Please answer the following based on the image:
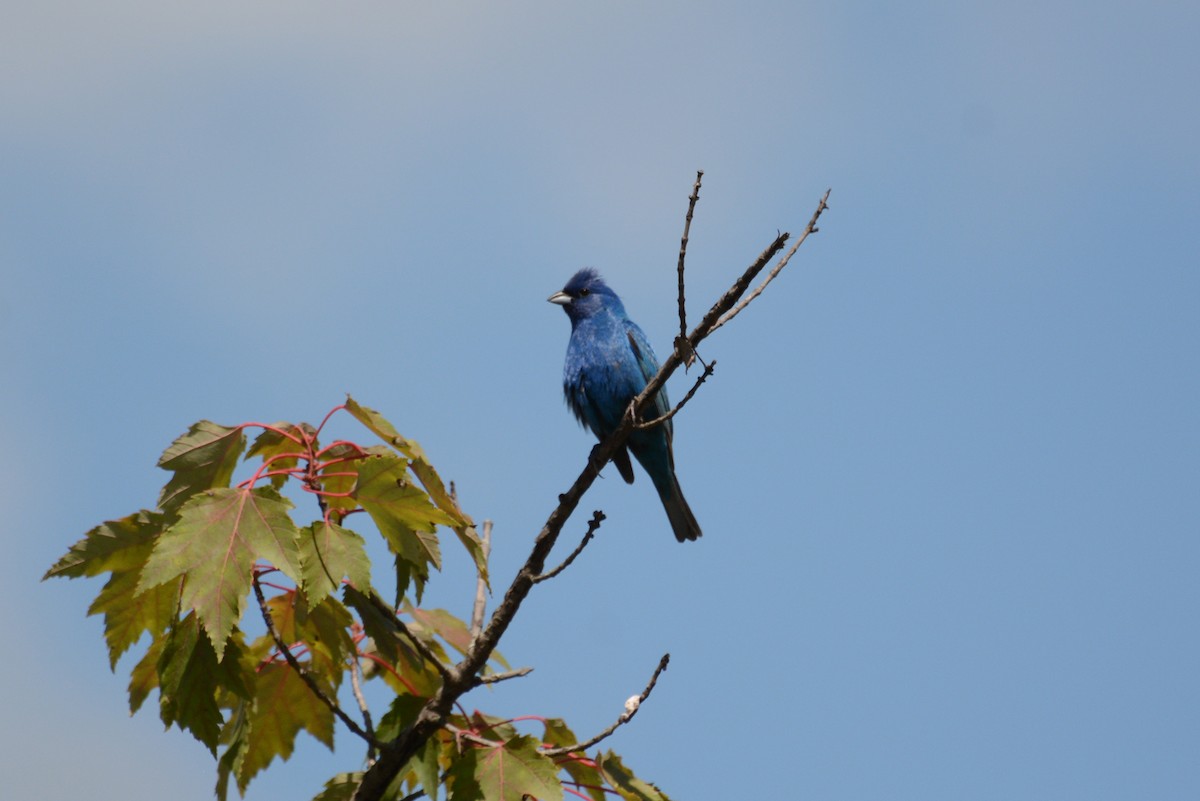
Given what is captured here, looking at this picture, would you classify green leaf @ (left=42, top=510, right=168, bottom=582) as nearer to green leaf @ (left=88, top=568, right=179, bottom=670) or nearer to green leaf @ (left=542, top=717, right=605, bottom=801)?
green leaf @ (left=88, top=568, right=179, bottom=670)

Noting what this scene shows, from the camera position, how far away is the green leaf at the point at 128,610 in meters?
4.51

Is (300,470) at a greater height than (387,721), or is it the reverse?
(300,470)

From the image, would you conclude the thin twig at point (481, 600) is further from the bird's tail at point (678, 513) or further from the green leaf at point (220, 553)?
the bird's tail at point (678, 513)

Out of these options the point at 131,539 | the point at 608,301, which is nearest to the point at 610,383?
the point at 608,301

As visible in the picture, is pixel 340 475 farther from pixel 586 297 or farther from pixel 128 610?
pixel 586 297

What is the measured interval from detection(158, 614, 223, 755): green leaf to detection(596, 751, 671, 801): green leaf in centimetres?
145

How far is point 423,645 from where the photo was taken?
16.1 feet

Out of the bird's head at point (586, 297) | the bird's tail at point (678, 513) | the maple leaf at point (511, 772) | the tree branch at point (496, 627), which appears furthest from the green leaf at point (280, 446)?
the bird's head at point (586, 297)

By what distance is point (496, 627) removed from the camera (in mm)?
4844

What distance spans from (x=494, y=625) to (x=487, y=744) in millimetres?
479

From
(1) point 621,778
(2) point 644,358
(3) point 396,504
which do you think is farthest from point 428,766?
(2) point 644,358

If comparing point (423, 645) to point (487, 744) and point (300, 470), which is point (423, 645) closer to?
point (487, 744)

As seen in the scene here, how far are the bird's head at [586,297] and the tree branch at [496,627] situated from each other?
506cm

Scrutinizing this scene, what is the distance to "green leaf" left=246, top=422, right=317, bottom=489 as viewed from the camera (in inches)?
188
